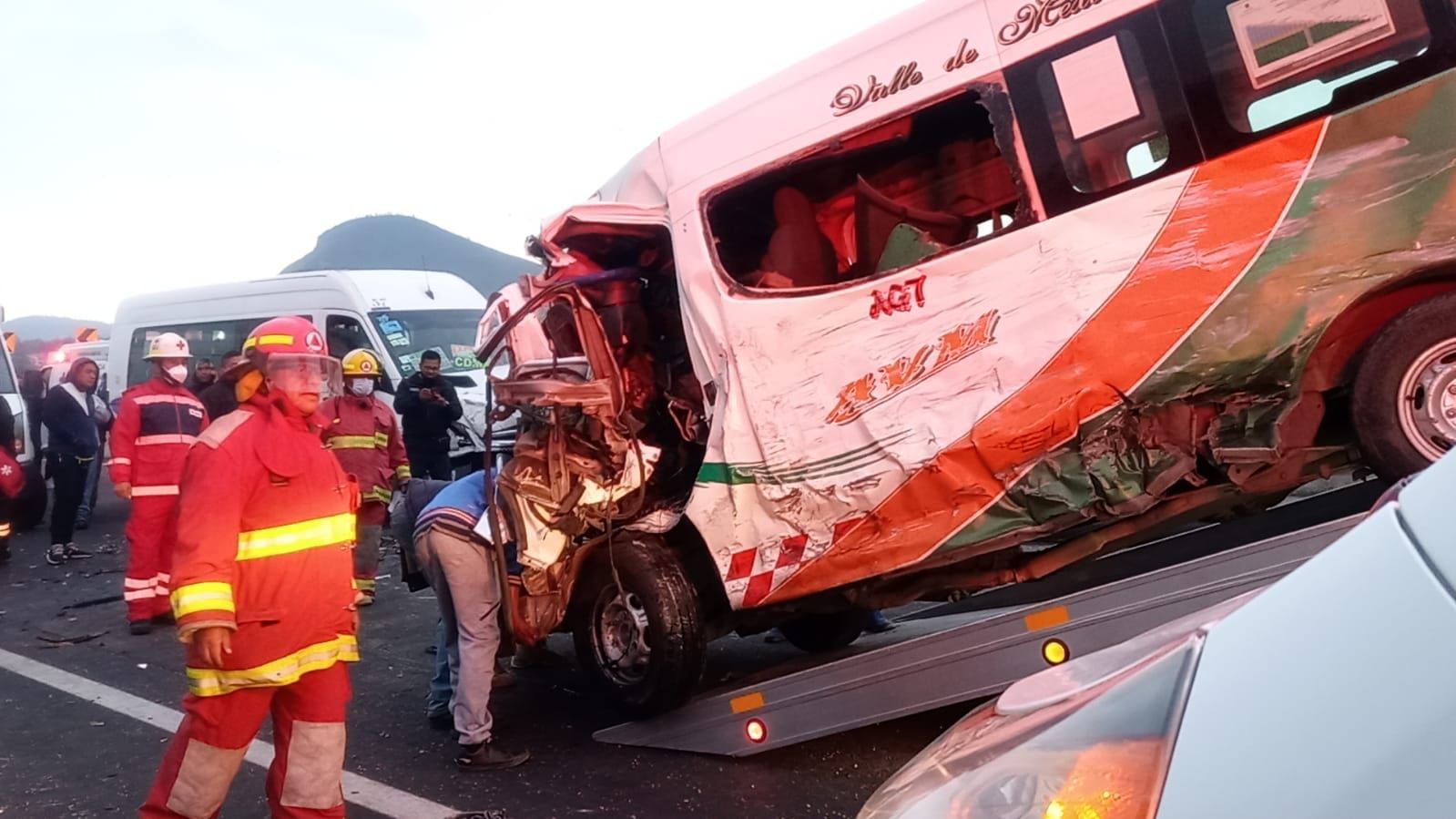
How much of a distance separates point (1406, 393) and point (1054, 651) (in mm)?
1389

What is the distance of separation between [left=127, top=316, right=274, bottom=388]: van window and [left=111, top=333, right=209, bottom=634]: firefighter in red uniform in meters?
4.00

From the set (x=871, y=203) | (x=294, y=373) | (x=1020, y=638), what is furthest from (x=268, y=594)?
(x=871, y=203)

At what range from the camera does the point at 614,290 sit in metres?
5.59

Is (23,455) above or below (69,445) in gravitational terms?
above

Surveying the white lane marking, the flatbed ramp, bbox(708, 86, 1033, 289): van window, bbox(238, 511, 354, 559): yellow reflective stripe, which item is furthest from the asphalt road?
bbox(708, 86, 1033, 289): van window

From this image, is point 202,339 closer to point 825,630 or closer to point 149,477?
point 149,477

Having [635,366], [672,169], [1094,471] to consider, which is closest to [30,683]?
[635,366]

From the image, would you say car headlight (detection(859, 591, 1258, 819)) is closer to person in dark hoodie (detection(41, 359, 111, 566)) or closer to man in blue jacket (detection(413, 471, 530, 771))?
man in blue jacket (detection(413, 471, 530, 771))

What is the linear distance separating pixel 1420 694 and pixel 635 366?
454 centimetres

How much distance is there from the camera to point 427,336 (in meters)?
11.5

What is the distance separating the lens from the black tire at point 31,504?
12336 millimetres

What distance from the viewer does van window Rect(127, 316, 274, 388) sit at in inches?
467

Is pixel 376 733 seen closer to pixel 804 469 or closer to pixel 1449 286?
pixel 804 469

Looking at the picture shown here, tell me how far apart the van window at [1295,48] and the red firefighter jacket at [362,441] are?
563cm
